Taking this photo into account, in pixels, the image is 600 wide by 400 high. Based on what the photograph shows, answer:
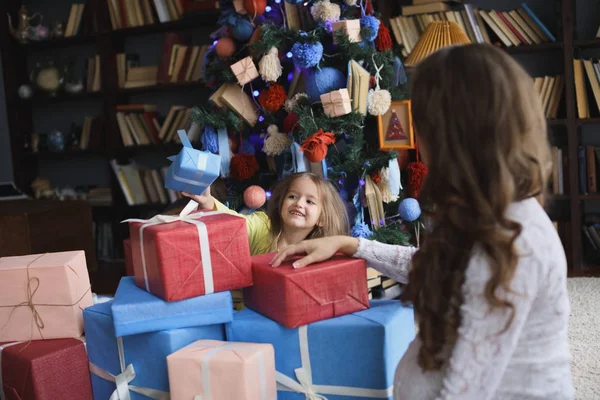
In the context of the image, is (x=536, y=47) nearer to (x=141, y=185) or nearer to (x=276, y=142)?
(x=276, y=142)

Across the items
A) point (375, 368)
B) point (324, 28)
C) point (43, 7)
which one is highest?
point (43, 7)

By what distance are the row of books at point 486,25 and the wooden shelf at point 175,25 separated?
118cm

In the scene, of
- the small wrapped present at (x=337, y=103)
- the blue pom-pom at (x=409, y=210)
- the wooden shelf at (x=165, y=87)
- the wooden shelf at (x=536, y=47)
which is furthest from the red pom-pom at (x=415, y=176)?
the wooden shelf at (x=165, y=87)

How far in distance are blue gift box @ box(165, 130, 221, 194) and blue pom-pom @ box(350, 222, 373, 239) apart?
1.21 meters

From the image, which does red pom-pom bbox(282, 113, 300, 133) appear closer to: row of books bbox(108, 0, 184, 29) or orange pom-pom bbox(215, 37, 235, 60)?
orange pom-pom bbox(215, 37, 235, 60)

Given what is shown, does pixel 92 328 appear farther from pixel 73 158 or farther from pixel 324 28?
pixel 73 158

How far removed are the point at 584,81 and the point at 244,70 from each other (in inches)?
75.9

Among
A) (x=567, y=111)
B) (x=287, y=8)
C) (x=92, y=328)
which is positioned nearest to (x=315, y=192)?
(x=92, y=328)

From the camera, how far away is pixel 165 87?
4.42m

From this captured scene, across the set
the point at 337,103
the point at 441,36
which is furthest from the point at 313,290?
the point at 441,36

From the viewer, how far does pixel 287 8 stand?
2922mm

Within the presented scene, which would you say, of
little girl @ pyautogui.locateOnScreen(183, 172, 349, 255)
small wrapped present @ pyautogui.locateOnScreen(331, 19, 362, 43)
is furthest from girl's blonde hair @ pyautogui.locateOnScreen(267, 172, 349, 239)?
small wrapped present @ pyautogui.locateOnScreen(331, 19, 362, 43)

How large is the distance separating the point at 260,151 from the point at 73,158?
2574 mm

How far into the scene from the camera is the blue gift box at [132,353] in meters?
1.49
